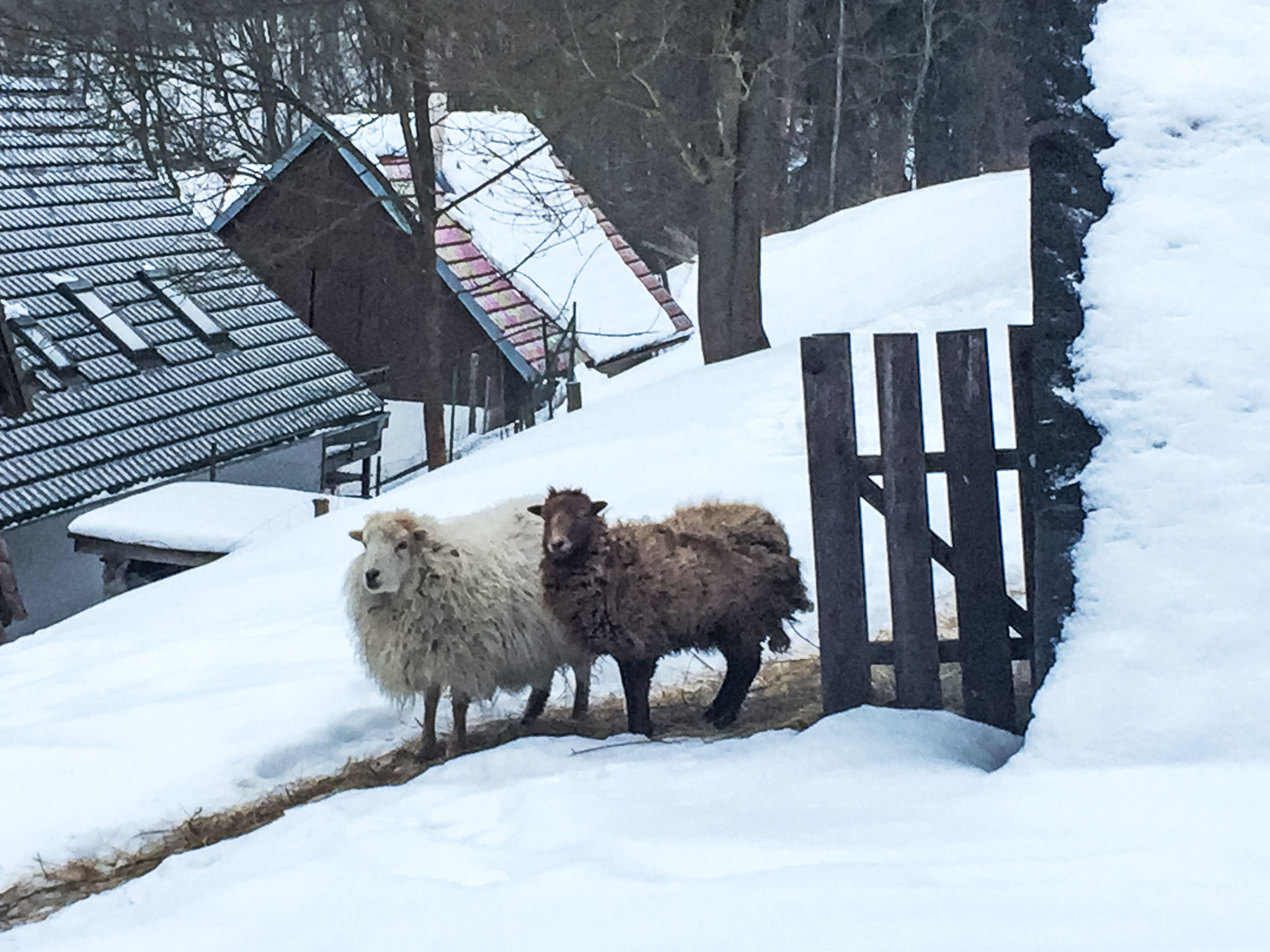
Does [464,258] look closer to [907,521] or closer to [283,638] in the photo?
[283,638]

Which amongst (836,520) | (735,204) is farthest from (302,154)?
(836,520)

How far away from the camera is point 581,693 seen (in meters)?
5.75

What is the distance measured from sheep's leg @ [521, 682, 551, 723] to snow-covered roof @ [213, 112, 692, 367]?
1340 centimetres

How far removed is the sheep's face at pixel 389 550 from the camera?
17.0 ft

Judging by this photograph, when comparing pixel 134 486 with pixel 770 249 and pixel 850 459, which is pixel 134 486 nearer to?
pixel 850 459

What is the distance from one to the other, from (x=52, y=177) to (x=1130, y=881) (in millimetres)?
15481

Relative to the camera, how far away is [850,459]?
4.72m

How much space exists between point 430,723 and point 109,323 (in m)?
10.7

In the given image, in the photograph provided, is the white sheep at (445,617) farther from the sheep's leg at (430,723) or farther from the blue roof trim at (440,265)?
the blue roof trim at (440,265)

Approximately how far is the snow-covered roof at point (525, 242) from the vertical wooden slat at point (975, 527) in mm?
14250

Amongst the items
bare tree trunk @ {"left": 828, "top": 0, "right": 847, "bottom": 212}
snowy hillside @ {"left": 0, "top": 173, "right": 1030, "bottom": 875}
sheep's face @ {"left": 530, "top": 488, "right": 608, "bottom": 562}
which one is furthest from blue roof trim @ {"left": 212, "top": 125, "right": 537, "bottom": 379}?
bare tree trunk @ {"left": 828, "top": 0, "right": 847, "bottom": 212}

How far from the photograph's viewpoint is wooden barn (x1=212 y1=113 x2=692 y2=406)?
20062 mm

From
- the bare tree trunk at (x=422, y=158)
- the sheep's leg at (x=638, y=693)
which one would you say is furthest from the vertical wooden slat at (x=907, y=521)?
the bare tree trunk at (x=422, y=158)

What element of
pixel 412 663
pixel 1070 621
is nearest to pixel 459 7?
pixel 412 663
